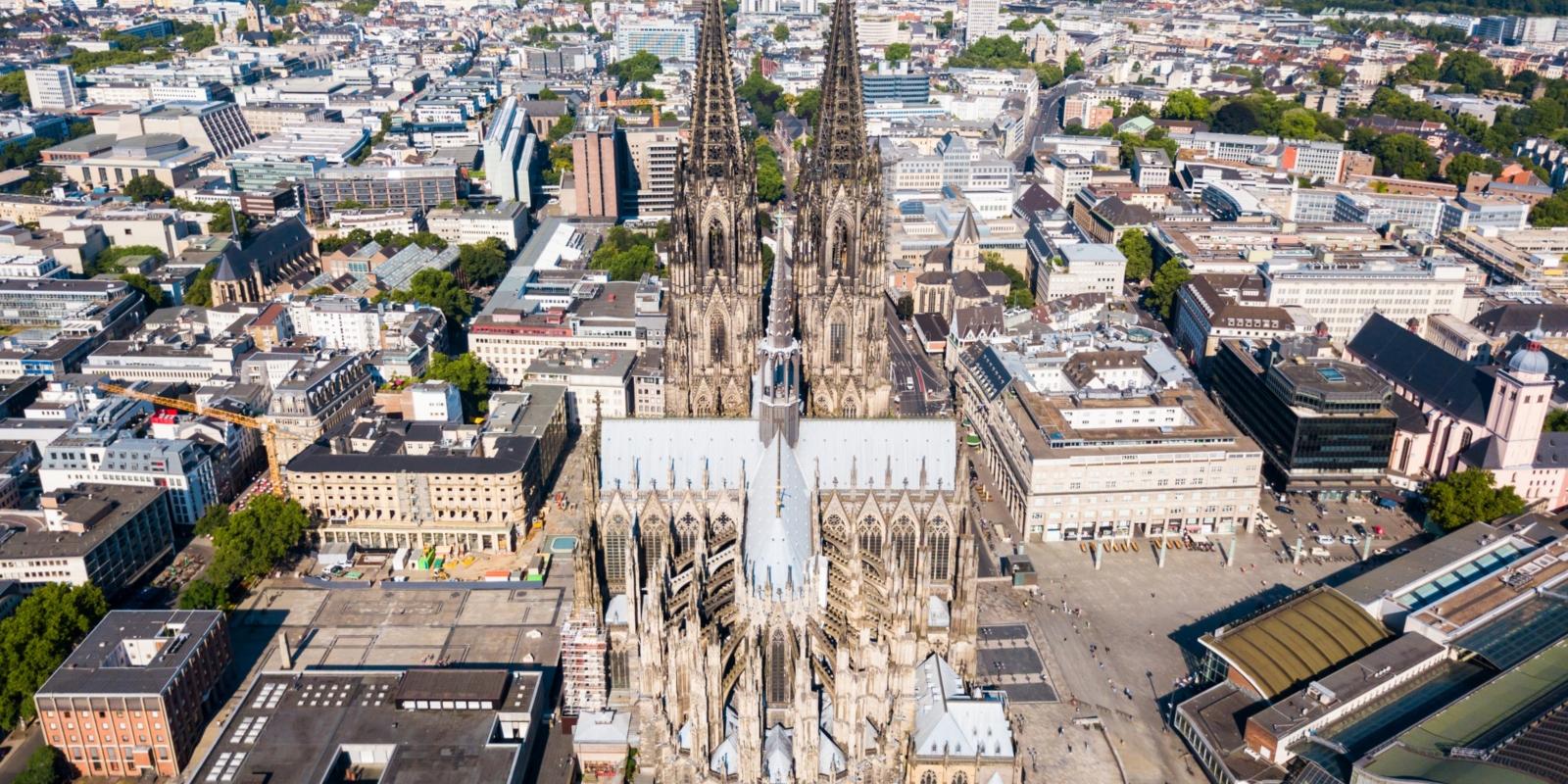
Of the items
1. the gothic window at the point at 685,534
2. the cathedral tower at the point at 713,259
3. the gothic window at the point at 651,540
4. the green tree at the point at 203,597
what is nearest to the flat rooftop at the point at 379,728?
the gothic window at the point at 651,540

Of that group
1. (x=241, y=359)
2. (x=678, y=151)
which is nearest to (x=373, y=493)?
(x=241, y=359)

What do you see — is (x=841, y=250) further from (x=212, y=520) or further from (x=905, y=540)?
(x=212, y=520)

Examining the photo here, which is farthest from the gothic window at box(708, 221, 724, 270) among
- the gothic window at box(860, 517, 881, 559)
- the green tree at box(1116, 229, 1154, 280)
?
the green tree at box(1116, 229, 1154, 280)

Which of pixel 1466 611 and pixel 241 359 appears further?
pixel 241 359

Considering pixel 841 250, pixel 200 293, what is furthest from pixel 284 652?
pixel 200 293

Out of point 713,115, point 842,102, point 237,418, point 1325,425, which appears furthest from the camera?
point 237,418

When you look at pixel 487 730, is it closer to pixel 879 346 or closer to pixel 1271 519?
pixel 879 346

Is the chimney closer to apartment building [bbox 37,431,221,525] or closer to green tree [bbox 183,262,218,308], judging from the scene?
apartment building [bbox 37,431,221,525]
